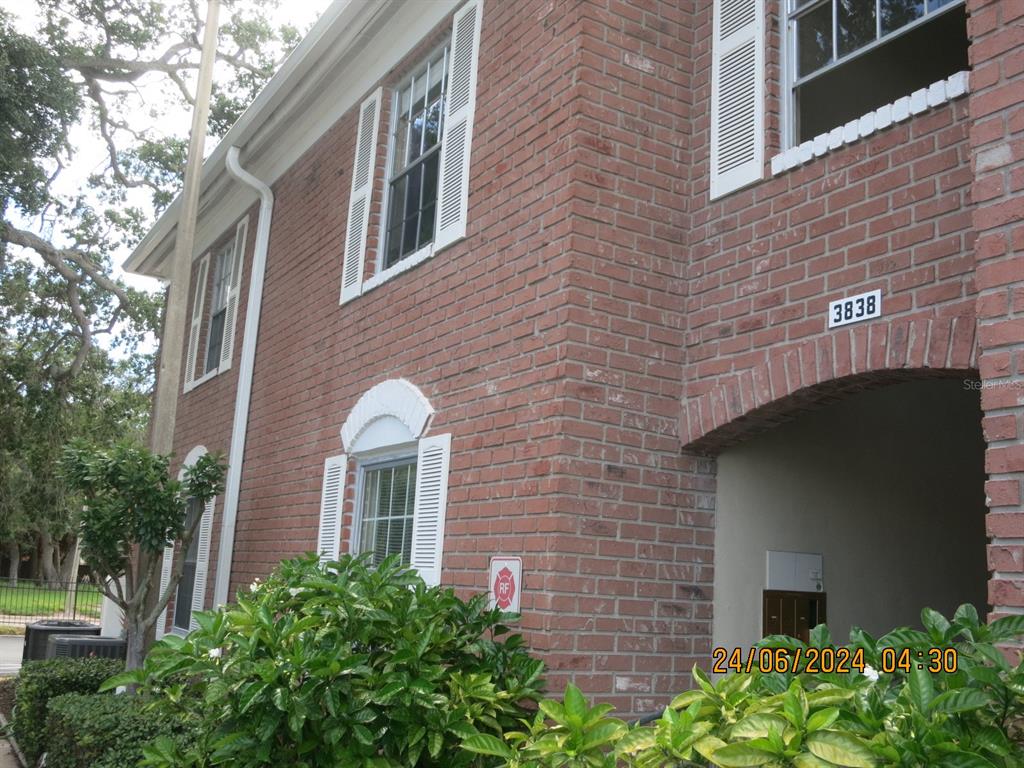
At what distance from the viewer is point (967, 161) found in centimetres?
396

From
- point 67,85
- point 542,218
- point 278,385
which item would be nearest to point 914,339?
point 542,218

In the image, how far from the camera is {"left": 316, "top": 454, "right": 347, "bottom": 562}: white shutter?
23.5ft

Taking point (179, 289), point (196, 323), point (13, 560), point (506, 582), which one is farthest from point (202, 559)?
point (13, 560)

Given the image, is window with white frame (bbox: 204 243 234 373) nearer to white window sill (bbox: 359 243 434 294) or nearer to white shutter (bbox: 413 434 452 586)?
white window sill (bbox: 359 243 434 294)

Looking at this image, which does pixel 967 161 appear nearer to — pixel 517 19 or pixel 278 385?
pixel 517 19

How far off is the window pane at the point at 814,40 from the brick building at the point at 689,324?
0.04ft

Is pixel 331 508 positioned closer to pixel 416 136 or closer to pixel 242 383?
pixel 242 383

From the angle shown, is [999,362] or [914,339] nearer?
[999,362]

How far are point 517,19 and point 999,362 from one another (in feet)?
12.7

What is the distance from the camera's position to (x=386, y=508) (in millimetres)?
6945

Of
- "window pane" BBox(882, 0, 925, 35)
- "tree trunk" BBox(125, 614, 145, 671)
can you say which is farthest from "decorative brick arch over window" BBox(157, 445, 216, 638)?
"window pane" BBox(882, 0, 925, 35)

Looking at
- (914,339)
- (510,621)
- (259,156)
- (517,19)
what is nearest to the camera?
(914,339)

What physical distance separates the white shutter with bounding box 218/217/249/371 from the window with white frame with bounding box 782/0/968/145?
632cm

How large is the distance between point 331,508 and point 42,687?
2.94 m
